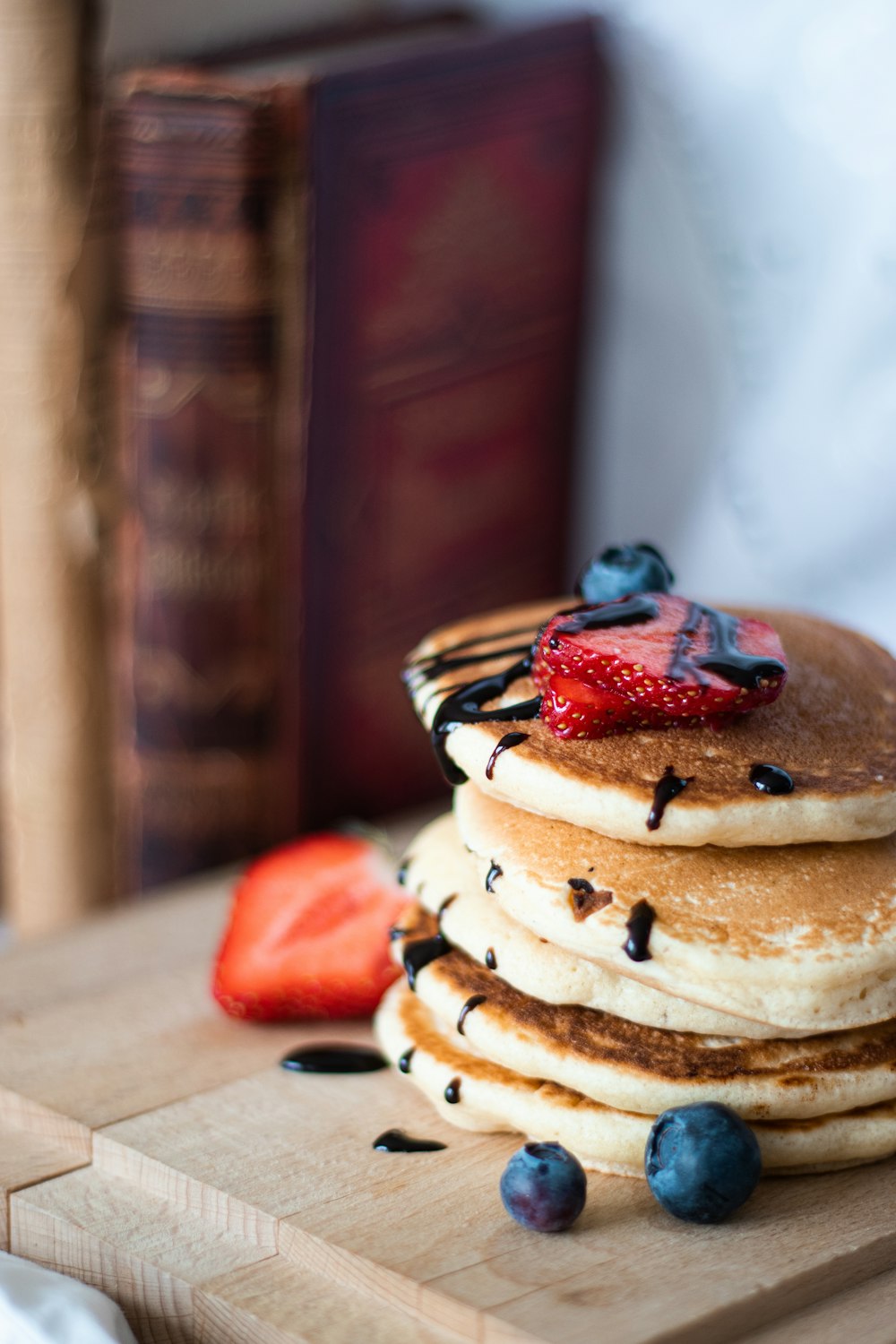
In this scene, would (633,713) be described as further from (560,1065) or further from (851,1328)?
(851,1328)

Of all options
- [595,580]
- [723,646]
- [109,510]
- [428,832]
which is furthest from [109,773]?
[723,646]

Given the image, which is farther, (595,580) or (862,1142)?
(595,580)

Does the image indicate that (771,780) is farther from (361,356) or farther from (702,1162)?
(361,356)

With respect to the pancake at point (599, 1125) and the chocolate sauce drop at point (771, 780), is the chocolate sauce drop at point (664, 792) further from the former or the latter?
the pancake at point (599, 1125)

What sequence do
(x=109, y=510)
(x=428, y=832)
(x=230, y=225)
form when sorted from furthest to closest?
(x=109, y=510), (x=230, y=225), (x=428, y=832)

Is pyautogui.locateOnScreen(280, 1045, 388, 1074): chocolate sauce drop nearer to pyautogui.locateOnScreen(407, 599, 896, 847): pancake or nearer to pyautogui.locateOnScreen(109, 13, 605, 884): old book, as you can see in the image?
pyautogui.locateOnScreen(407, 599, 896, 847): pancake

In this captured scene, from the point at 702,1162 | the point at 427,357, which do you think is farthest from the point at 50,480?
the point at 702,1162

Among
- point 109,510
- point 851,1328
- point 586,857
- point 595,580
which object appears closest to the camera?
point 851,1328
